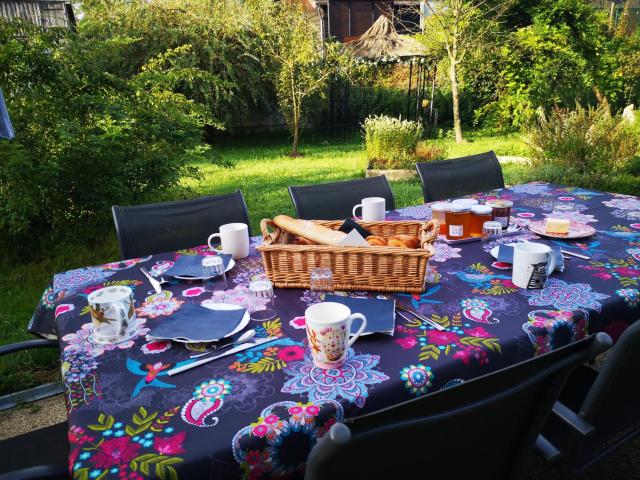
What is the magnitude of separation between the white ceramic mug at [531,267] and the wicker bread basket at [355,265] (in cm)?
28

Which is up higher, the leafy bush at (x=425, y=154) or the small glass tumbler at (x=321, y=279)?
the small glass tumbler at (x=321, y=279)

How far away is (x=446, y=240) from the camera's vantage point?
6.46ft

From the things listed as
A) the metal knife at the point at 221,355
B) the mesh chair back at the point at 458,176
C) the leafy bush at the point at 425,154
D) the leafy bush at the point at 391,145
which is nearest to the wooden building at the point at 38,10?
the leafy bush at the point at 391,145

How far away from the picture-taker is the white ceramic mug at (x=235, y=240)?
185 cm

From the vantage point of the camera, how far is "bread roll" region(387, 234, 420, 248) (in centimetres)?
160

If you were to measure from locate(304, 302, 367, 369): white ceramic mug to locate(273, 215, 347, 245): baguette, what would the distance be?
19.4 inches

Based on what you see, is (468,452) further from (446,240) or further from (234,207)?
(234,207)

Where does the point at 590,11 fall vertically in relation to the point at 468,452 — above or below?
above

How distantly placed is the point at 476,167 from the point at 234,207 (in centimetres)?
165

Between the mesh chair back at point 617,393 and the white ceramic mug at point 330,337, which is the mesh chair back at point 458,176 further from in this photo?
the white ceramic mug at point 330,337

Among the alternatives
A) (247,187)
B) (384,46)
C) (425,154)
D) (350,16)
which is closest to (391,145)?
(425,154)

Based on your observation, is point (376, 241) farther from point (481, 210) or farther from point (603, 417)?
point (603, 417)

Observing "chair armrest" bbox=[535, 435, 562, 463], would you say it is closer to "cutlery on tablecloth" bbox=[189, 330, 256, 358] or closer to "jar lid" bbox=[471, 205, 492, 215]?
"cutlery on tablecloth" bbox=[189, 330, 256, 358]

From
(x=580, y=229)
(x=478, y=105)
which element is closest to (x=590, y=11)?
(x=478, y=105)
